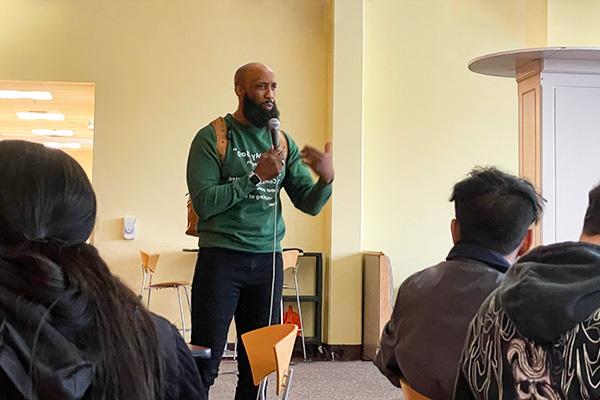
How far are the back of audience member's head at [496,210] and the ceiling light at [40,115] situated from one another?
335 inches

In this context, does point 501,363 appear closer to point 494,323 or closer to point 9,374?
point 494,323

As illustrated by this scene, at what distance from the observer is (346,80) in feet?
21.4

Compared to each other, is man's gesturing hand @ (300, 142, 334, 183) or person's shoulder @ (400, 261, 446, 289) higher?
man's gesturing hand @ (300, 142, 334, 183)

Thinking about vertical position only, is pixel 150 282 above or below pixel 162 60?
below

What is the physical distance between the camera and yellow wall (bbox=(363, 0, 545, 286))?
6.74m

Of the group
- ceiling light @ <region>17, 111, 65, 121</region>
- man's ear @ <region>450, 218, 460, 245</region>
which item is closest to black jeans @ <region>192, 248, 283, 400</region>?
man's ear @ <region>450, 218, 460, 245</region>

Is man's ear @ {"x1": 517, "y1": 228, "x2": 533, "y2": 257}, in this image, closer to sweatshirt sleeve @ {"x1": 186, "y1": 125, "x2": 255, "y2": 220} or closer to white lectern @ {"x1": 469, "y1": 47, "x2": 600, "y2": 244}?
sweatshirt sleeve @ {"x1": 186, "y1": 125, "x2": 255, "y2": 220}

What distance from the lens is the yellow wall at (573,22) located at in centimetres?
560

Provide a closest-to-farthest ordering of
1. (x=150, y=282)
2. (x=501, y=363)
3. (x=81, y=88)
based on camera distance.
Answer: (x=501, y=363) < (x=150, y=282) < (x=81, y=88)

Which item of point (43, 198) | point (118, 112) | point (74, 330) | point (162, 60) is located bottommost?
point (74, 330)

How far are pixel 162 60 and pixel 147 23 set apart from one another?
0.34 metres

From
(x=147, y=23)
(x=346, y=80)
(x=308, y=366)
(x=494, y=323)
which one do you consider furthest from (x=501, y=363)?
(x=147, y=23)

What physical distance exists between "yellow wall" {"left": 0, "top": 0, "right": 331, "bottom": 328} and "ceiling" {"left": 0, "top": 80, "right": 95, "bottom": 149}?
28cm

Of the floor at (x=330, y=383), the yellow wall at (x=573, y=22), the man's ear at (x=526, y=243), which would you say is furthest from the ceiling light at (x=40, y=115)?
the man's ear at (x=526, y=243)
